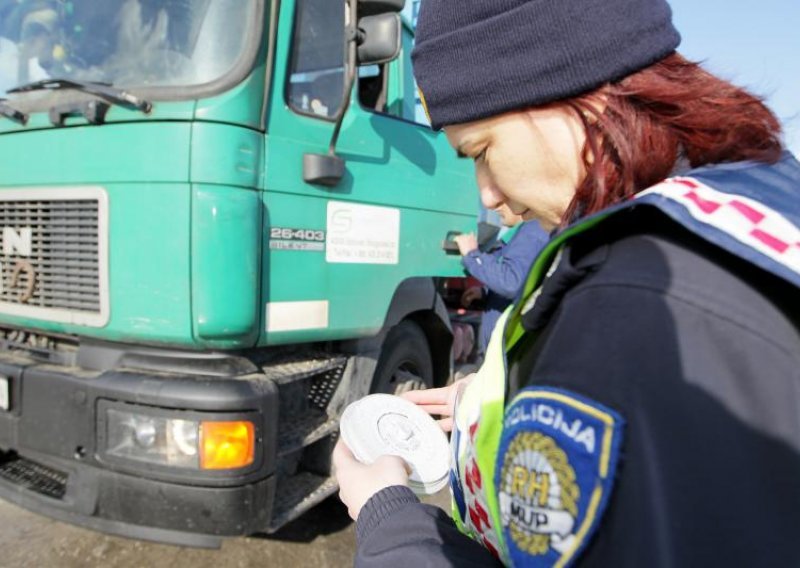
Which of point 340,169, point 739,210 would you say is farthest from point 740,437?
point 340,169

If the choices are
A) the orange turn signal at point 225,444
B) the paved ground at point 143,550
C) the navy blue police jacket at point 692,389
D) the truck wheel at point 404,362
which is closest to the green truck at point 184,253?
the orange turn signal at point 225,444

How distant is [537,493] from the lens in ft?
2.06

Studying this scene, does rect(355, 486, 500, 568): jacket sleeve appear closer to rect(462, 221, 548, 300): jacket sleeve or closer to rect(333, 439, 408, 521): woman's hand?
rect(333, 439, 408, 521): woman's hand

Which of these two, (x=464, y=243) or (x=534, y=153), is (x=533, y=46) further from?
(x=464, y=243)

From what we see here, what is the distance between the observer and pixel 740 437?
55 centimetres

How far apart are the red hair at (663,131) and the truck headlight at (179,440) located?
1584mm

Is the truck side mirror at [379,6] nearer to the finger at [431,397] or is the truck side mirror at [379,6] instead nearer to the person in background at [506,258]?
the person in background at [506,258]

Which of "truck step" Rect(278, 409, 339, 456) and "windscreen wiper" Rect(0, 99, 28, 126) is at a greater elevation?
"windscreen wiper" Rect(0, 99, 28, 126)

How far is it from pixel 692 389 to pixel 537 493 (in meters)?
0.20

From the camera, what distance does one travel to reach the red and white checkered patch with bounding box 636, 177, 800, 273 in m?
0.59

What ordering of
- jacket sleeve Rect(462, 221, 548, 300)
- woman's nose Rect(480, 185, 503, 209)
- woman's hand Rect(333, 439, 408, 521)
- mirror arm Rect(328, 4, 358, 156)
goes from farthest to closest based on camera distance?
jacket sleeve Rect(462, 221, 548, 300) → mirror arm Rect(328, 4, 358, 156) → woman's nose Rect(480, 185, 503, 209) → woman's hand Rect(333, 439, 408, 521)

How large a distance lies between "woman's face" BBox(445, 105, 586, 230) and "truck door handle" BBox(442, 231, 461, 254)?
6.97 feet

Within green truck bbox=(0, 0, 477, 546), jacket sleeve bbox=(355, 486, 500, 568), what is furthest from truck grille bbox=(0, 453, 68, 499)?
jacket sleeve bbox=(355, 486, 500, 568)

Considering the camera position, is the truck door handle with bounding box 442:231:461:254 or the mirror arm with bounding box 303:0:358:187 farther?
the truck door handle with bounding box 442:231:461:254
